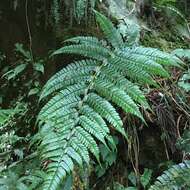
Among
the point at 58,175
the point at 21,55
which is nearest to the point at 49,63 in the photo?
the point at 21,55

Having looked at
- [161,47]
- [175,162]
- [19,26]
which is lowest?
[175,162]

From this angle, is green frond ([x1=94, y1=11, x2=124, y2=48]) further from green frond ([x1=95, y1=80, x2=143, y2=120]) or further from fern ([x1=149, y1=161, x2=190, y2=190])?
fern ([x1=149, y1=161, x2=190, y2=190])

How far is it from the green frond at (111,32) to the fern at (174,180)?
819mm

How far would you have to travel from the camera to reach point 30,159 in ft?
8.53

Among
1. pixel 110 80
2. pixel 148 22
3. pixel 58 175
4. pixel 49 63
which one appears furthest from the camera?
pixel 148 22

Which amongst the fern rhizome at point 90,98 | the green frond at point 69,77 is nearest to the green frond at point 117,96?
the fern rhizome at point 90,98

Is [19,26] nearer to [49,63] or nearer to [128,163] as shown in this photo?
[49,63]

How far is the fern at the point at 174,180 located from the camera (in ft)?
7.00

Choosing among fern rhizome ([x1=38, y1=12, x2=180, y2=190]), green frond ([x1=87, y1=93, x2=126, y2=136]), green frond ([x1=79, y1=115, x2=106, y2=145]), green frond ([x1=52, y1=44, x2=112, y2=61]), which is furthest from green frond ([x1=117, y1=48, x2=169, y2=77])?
green frond ([x1=79, y1=115, x2=106, y2=145])

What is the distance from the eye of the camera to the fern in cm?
213

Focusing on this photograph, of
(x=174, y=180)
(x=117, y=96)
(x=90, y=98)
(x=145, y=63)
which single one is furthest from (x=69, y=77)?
(x=174, y=180)

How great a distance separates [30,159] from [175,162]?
0.87 meters

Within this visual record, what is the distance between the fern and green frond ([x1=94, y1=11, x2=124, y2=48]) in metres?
0.82

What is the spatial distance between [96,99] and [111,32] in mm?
550
